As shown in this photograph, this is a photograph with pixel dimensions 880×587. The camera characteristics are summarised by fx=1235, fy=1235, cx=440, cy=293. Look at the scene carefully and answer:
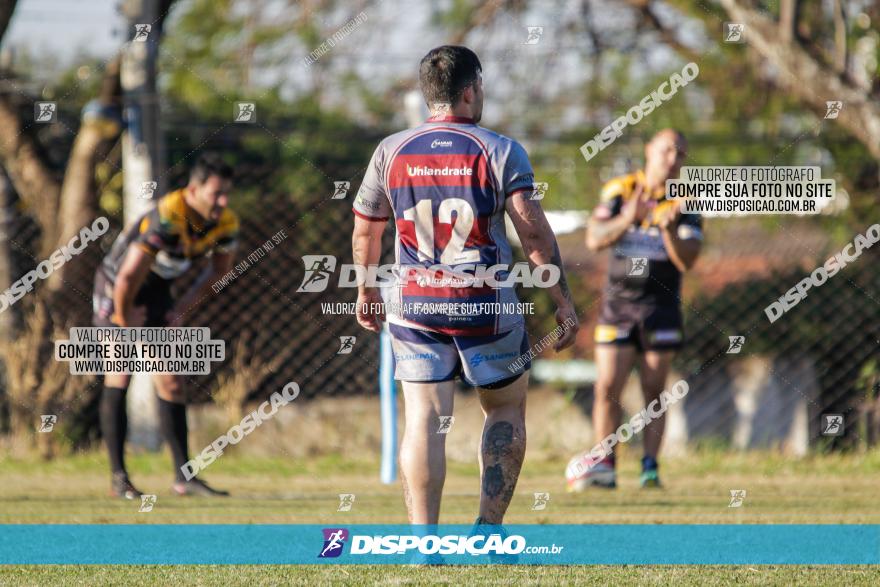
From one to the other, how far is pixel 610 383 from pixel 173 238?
2683mm

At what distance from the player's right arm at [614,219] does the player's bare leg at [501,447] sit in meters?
3.00

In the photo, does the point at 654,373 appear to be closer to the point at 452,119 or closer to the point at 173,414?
the point at 173,414

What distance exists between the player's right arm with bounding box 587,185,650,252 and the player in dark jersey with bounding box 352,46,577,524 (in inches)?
115

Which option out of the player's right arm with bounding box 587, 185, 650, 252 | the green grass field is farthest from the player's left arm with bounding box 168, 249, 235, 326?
the player's right arm with bounding box 587, 185, 650, 252

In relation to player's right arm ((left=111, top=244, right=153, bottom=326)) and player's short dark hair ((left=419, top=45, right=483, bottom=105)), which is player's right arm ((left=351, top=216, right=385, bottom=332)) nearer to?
player's short dark hair ((left=419, top=45, right=483, bottom=105))

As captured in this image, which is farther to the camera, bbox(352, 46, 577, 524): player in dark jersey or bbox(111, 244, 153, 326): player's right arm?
bbox(111, 244, 153, 326): player's right arm

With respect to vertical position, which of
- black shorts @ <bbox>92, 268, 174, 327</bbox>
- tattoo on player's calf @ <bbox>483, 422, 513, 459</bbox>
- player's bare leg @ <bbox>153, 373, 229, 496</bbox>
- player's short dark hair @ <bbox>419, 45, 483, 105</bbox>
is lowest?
tattoo on player's calf @ <bbox>483, 422, 513, 459</bbox>

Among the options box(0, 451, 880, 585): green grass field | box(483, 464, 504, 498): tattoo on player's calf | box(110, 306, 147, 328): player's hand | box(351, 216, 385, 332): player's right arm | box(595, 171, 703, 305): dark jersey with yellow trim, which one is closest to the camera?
box(0, 451, 880, 585): green grass field

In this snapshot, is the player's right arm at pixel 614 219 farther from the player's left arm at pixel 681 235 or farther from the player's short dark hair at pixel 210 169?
the player's short dark hair at pixel 210 169

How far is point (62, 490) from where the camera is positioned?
724cm

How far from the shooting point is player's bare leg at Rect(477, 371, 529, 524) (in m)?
4.23

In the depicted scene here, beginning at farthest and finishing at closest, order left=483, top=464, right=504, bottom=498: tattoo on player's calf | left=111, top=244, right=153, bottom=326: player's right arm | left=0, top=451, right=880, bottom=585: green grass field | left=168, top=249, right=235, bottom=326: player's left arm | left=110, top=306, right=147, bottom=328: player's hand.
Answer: left=168, top=249, right=235, bottom=326: player's left arm → left=110, top=306, right=147, bottom=328: player's hand → left=111, top=244, right=153, bottom=326: player's right arm → left=483, top=464, right=504, bottom=498: tattoo on player's calf → left=0, top=451, right=880, bottom=585: green grass field

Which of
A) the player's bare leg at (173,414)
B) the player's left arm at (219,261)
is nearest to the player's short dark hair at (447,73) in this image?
the player's left arm at (219,261)

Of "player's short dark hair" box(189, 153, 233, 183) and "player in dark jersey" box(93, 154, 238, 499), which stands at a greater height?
"player's short dark hair" box(189, 153, 233, 183)
